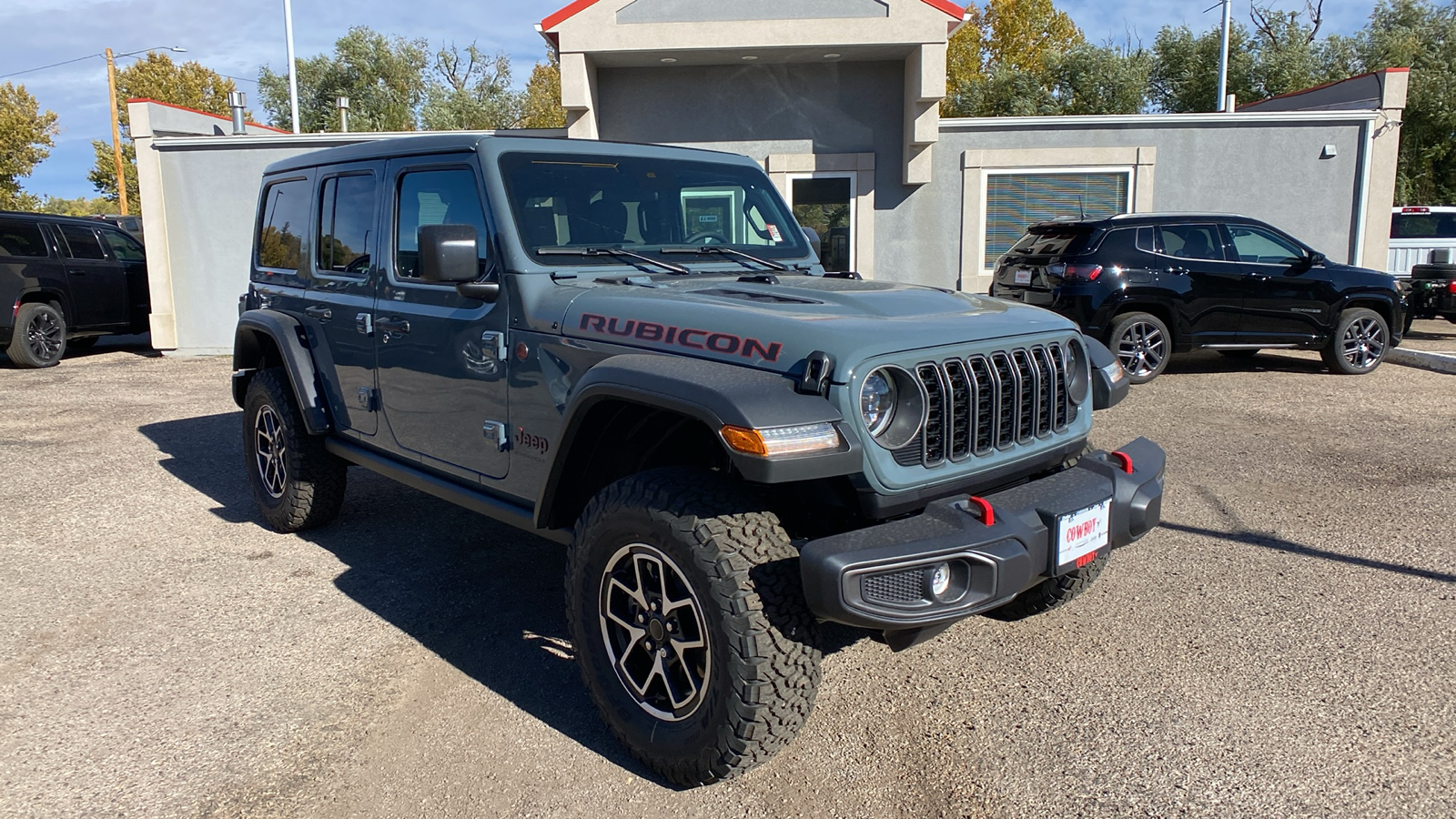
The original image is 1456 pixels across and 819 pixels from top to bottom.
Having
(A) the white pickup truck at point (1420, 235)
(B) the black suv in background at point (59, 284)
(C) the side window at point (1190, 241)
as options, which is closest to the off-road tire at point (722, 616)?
(C) the side window at point (1190, 241)

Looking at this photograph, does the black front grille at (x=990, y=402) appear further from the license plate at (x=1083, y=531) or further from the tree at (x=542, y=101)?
the tree at (x=542, y=101)

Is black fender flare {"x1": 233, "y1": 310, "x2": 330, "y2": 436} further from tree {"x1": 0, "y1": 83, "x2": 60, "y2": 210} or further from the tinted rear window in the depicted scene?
tree {"x1": 0, "y1": 83, "x2": 60, "y2": 210}

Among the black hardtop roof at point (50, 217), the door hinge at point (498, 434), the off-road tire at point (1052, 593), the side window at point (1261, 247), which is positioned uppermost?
the black hardtop roof at point (50, 217)

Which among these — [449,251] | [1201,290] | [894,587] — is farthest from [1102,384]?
[1201,290]

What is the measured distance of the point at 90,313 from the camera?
13.3 meters

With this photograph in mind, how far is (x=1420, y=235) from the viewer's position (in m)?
17.1

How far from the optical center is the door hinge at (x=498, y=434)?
12.1 ft

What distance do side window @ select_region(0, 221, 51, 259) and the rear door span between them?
1.00 ft

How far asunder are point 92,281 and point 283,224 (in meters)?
9.93

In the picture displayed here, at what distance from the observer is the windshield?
382 centimetres

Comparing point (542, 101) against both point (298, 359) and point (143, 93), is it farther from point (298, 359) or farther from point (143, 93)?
point (298, 359)

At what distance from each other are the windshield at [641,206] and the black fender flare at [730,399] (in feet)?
2.98

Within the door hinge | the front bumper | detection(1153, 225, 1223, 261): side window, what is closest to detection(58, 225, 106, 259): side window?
the door hinge

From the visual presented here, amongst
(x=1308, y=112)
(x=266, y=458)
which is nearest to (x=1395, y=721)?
(x=266, y=458)
